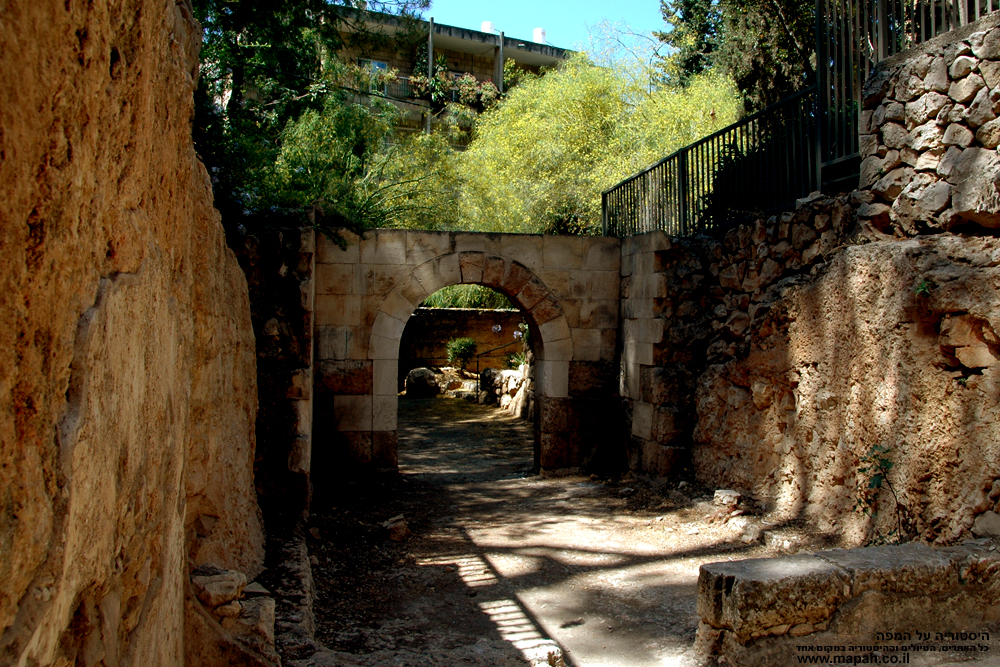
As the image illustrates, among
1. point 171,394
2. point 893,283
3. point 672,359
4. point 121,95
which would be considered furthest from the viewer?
point 672,359

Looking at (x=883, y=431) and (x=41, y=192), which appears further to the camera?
(x=883, y=431)

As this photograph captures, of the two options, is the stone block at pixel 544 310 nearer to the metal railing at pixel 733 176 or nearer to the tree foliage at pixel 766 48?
the metal railing at pixel 733 176

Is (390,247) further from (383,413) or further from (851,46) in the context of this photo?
(851,46)

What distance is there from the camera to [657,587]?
462 cm

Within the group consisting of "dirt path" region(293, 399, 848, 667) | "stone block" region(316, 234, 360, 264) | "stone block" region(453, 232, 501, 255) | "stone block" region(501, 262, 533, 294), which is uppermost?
"stone block" region(453, 232, 501, 255)

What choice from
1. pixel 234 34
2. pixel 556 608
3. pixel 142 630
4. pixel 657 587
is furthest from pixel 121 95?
pixel 234 34

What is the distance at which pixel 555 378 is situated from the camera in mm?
7531

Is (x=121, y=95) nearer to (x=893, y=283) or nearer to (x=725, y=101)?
(x=893, y=283)

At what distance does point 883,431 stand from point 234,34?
863 cm

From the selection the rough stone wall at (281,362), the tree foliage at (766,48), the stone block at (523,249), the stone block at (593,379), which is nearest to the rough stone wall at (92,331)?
the rough stone wall at (281,362)

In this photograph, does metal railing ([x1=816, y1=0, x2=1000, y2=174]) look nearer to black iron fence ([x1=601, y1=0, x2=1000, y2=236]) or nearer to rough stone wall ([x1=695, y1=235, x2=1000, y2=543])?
black iron fence ([x1=601, y1=0, x2=1000, y2=236])

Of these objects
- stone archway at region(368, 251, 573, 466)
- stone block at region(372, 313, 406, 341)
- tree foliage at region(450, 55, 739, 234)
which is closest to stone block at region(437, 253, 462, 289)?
stone archway at region(368, 251, 573, 466)

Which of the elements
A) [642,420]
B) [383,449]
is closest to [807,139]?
[642,420]

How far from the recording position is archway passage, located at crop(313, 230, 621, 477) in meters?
6.87
